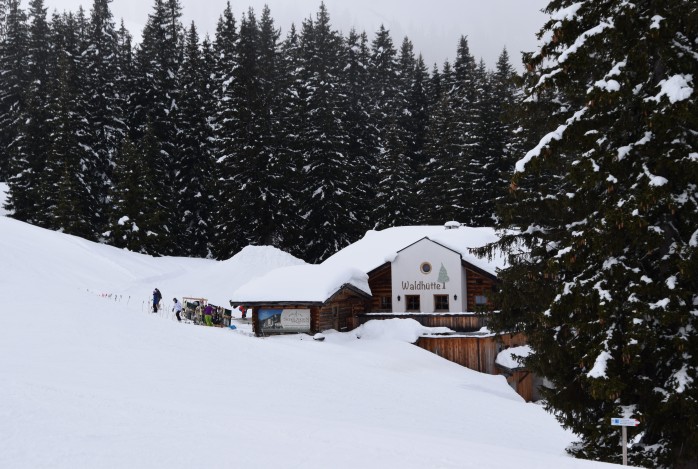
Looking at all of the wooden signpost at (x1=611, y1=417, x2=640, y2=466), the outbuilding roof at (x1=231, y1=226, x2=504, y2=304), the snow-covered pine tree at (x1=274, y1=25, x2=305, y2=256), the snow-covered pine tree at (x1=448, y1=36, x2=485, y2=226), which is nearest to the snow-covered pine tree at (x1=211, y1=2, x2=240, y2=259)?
the snow-covered pine tree at (x1=274, y1=25, x2=305, y2=256)

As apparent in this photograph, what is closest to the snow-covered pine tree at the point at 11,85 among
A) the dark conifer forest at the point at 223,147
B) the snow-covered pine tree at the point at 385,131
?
the dark conifer forest at the point at 223,147

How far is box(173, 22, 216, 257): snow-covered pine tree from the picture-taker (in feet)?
182

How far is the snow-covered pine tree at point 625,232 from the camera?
9.70 metres

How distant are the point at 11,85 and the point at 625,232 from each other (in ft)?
236

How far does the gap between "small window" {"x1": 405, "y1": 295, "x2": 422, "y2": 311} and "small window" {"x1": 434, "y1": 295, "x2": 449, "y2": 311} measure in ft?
3.27

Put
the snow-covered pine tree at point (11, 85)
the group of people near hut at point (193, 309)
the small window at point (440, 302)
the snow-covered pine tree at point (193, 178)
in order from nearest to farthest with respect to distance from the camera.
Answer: the group of people near hut at point (193, 309) → the small window at point (440, 302) → the snow-covered pine tree at point (193, 178) → the snow-covered pine tree at point (11, 85)

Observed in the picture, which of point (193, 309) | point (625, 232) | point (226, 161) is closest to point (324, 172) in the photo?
point (226, 161)

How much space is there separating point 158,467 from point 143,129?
55729 mm

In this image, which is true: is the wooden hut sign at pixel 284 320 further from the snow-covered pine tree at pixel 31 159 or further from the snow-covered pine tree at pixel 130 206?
the snow-covered pine tree at pixel 31 159

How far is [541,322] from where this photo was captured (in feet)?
37.9

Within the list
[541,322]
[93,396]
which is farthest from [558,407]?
[93,396]

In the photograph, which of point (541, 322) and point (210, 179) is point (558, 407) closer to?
point (541, 322)

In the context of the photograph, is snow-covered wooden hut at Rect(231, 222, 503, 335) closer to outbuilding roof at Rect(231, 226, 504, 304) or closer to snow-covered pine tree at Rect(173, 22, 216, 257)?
outbuilding roof at Rect(231, 226, 504, 304)

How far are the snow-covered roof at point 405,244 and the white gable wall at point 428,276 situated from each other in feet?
1.51
